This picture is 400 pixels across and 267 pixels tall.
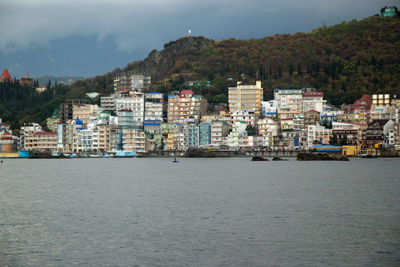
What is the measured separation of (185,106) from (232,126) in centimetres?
2461

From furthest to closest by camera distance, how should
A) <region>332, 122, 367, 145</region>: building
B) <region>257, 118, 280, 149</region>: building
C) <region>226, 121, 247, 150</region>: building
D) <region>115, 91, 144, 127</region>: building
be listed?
1. <region>115, 91, 144, 127</region>: building
2. <region>226, 121, 247, 150</region>: building
3. <region>257, 118, 280, 149</region>: building
4. <region>332, 122, 367, 145</region>: building

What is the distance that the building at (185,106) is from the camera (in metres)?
191

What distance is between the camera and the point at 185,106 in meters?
193

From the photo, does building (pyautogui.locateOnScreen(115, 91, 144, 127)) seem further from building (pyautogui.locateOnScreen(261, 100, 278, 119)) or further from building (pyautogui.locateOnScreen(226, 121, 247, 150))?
building (pyautogui.locateOnScreen(261, 100, 278, 119))

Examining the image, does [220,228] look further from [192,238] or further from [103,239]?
[103,239]

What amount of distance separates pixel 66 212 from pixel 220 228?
13048mm

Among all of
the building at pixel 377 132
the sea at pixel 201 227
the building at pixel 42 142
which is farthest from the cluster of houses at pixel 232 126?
the sea at pixel 201 227

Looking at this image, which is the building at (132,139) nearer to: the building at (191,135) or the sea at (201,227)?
the building at (191,135)

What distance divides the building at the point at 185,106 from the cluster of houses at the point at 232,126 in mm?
322

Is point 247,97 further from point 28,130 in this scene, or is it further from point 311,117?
point 28,130

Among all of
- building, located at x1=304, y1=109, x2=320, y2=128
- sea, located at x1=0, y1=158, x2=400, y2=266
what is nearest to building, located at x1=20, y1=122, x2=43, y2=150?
building, located at x1=304, y1=109, x2=320, y2=128

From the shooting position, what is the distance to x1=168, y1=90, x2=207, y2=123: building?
7510 inches

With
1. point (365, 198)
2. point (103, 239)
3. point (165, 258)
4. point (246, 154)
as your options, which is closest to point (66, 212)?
point (103, 239)

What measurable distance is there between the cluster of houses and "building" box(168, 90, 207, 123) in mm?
322
